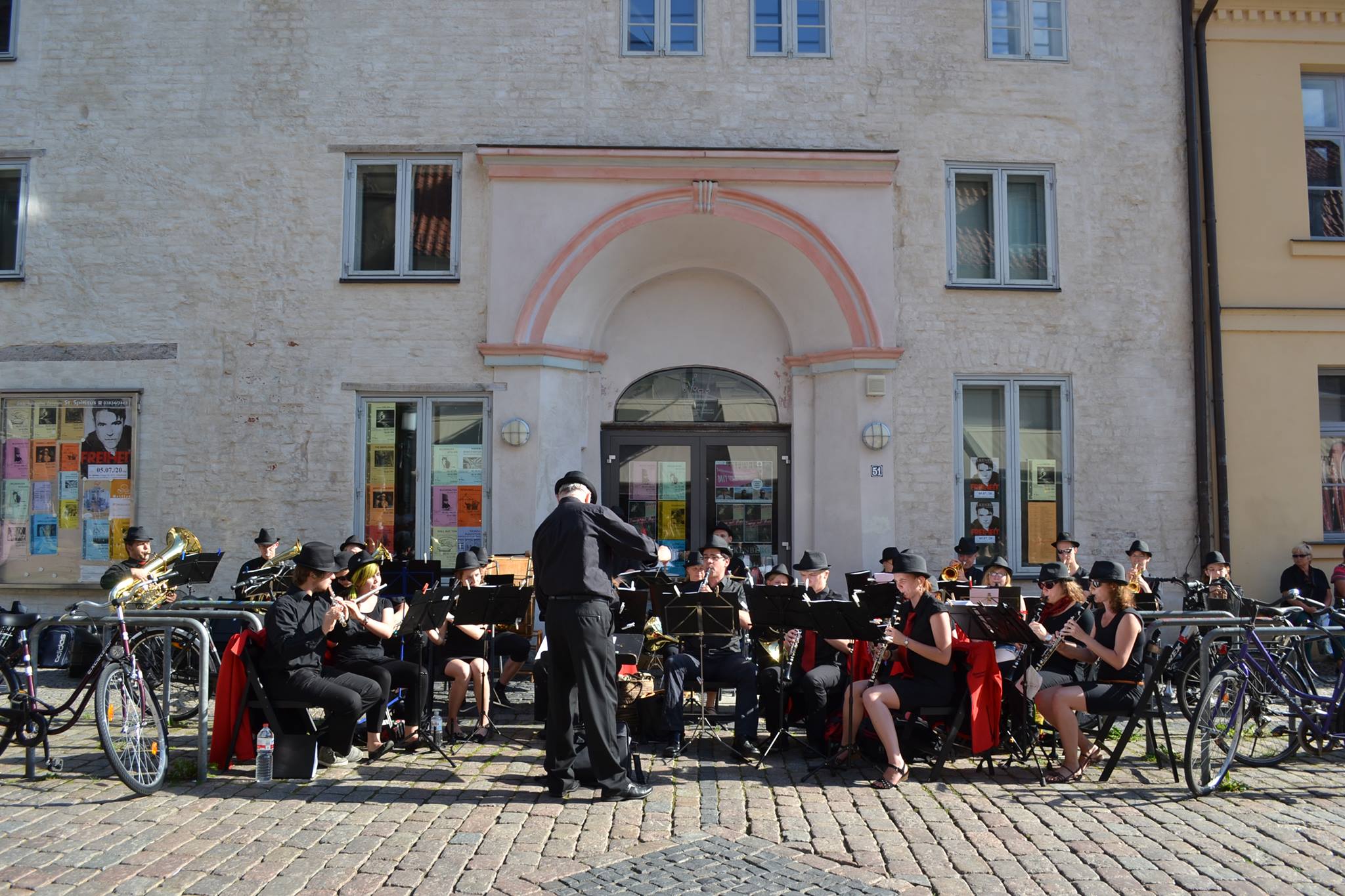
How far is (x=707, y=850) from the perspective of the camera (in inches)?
220

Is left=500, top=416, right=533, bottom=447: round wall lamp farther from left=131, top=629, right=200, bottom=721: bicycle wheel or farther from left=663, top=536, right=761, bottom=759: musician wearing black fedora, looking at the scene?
left=131, top=629, right=200, bottom=721: bicycle wheel

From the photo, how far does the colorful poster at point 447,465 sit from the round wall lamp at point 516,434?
66 cm

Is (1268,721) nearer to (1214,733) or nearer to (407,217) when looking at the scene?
(1214,733)

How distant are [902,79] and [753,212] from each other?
7.92 feet

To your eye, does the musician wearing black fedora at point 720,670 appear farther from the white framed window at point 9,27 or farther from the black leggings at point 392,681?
the white framed window at point 9,27

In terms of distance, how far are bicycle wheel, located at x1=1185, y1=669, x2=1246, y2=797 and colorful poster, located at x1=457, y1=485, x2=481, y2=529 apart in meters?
A: 7.99

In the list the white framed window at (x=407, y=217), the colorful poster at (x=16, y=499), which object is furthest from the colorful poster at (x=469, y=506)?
the colorful poster at (x=16, y=499)

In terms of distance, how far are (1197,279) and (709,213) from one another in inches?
229

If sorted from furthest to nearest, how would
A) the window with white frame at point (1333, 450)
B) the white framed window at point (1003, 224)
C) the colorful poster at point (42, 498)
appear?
1. the window with white frame at point (1333, 450)
2. the white framed window at point (1003, 224)
3. the colorful poster at point (42, 498)

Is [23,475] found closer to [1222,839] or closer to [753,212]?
[753,212]

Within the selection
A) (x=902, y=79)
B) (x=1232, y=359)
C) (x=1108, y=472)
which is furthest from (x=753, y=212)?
(x=1232, y=359)

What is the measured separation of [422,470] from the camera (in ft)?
41.2

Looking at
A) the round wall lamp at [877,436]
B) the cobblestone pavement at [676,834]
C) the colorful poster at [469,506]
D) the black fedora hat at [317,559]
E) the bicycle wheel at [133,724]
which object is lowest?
the cobblestone pavement at [676,834]

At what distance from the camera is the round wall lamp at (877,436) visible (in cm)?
1241
